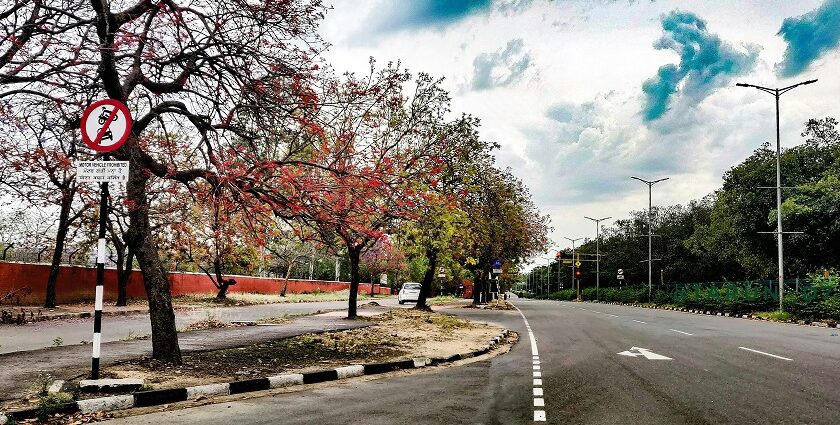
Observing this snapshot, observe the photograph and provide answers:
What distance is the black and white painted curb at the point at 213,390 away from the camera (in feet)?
24.4

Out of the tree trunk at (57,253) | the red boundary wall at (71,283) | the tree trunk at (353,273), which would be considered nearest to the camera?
the tree trunk at (353,273)

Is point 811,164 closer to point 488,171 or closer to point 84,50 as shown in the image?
point 488,171

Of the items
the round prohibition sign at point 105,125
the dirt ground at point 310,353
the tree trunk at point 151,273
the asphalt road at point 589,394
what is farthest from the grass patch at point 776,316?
the round prohibition sign at point 105,125

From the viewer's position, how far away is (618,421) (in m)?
7.07

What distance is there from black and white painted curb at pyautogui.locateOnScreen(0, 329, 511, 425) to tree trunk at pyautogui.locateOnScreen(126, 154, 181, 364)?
2001 millimetres

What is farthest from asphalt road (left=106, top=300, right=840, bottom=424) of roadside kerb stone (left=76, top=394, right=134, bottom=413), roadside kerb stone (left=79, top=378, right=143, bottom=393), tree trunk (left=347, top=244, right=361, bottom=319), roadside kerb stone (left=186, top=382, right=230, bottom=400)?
tree trunk (left=347, top=244, right=361, bottom=319)

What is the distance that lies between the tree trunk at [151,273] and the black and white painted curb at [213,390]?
200cm

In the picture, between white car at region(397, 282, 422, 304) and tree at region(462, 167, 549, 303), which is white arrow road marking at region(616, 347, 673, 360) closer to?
tree at region(462, 167, 549, 303)

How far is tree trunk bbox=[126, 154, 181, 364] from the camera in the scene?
1072cm

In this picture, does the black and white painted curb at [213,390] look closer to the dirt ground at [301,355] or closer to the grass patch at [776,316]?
the dirt ground at [301,355]

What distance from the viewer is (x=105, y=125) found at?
8.88 m

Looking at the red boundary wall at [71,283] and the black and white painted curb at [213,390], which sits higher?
the red boundary wall at [71,283]

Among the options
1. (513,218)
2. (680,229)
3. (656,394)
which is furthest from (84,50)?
(680,229)

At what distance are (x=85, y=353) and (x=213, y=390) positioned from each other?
4.47 meters
